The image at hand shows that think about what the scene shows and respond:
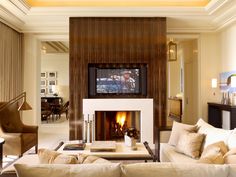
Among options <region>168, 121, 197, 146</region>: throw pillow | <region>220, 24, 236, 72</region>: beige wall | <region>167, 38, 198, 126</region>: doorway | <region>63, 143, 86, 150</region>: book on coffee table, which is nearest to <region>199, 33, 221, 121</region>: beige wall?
<region>220, 24, 236, 72</region>: beige wall

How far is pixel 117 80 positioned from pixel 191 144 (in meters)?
3.15

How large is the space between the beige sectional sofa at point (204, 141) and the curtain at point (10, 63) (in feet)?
12.6

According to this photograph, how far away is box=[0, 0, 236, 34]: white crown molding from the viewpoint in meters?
5.40

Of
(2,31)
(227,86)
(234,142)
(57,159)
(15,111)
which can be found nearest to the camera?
(57,159)

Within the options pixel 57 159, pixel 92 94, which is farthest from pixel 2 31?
pixel 57 159

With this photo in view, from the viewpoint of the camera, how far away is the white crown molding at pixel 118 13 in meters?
5.40

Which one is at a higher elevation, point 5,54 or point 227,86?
point 5,54

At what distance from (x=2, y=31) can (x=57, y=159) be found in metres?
4.99

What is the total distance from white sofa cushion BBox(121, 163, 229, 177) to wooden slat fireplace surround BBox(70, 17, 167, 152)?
442cm

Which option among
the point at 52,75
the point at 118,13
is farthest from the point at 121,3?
the point at 52,75

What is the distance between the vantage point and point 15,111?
544 centimetres

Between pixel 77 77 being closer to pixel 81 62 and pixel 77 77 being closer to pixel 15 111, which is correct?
pixel 81 62

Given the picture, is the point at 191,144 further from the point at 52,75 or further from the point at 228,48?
the point at 52,75

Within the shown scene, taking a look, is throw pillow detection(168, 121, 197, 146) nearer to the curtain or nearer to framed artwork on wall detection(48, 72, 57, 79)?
the curtain
